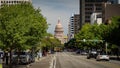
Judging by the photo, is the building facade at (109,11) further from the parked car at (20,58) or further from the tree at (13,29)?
the tree at (13,29)

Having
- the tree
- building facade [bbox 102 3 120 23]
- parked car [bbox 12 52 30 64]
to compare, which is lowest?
parked car [bbox 12 52 30 64]

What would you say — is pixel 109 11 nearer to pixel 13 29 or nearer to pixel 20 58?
pixel 20 58

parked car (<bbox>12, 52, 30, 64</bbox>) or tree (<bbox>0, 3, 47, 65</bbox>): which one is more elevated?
tree (<bbox>0, 3, 47, 65</bbox>)

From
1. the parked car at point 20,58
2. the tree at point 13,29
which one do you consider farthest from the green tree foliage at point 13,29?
the parked car at point 20,58

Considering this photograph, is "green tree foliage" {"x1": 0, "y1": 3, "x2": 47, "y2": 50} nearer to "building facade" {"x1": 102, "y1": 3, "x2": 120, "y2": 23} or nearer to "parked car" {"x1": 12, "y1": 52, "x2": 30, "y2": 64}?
"parked car" {"x1": 12, "y1": 52, "x2": 30, "y2": 64}

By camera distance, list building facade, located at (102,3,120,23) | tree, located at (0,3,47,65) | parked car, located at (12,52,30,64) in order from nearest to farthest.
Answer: tree, located at (0,3,47,65), parked car, located at (12,52,30,64), building facade, located at (102,3,120,23)

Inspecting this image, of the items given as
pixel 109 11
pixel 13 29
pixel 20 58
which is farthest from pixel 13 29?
pixel 109 11

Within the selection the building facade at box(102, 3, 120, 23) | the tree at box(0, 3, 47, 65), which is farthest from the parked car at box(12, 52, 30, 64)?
the building facade at box(102, 3, 120, 23)

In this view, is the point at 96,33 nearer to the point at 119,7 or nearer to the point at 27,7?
the point at 119,7

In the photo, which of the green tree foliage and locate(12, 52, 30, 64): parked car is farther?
locate(12, 52, 30, 64): parked car

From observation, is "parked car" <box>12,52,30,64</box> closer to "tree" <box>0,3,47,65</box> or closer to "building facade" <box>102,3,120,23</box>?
"tree" <box>0,3,47,65</box>

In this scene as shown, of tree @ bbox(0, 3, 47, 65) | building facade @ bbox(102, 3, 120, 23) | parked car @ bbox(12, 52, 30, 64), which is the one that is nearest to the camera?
tree @ bbox(0, 3, 47, 65)

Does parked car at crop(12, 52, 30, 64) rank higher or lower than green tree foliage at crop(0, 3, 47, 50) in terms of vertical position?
lower

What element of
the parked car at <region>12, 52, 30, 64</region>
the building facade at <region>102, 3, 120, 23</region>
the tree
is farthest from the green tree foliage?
the building facade at <region>102, 3, 120, 23</region>
